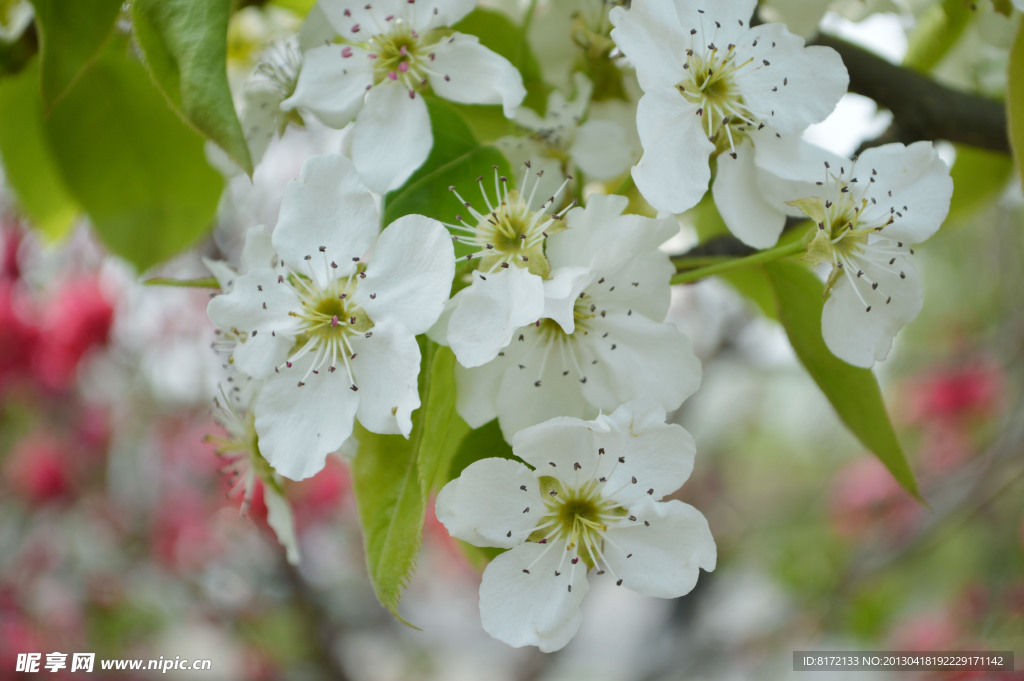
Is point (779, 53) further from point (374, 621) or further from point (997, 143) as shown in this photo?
point (374, 621)

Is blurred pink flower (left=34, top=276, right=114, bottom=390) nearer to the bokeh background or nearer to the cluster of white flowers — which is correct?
the bokeh background

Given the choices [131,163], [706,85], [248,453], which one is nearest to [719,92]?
[706,85]

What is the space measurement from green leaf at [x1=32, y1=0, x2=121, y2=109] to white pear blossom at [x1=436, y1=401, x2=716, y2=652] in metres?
0.26

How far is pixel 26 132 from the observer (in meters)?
0.67

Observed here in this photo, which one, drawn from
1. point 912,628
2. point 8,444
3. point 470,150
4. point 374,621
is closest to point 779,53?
point 470,150

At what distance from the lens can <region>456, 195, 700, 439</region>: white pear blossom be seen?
0.36 metres

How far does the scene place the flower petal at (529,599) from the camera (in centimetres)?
39

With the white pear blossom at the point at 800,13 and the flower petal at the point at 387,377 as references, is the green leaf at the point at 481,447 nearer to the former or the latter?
the flower petal at the point at 387,377

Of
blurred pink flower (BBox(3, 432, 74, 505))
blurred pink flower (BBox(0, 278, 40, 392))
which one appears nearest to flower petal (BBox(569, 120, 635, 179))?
blurred pink flower (BBox(0, 278, 40, 392))

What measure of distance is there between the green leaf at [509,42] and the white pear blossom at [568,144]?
0.17 ft

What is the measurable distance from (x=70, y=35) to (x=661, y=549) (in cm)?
37

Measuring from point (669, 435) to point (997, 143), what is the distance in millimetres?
440

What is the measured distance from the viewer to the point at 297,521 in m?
2.17

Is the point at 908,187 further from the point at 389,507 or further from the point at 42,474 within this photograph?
the point at 42,474
